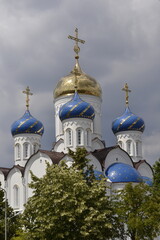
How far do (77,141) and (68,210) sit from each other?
568 inches

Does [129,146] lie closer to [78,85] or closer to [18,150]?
[78,85]

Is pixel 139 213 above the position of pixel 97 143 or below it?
below

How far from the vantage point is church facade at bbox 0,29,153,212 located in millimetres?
34088

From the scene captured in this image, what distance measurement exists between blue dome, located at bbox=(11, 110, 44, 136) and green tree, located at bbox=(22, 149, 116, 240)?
55.5 ft

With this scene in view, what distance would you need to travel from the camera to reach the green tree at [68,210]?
20494 millimetres

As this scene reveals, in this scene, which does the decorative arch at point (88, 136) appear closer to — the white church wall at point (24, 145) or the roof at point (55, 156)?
the roof at point (55, 156)

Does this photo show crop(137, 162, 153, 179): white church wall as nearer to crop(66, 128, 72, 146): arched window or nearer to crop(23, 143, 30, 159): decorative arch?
crop(66, 128, 72, 146): arched window

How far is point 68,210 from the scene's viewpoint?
67.9 ft

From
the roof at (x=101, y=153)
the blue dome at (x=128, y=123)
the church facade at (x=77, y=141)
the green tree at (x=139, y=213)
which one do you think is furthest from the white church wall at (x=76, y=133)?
the green tree at (x=139, y=213)

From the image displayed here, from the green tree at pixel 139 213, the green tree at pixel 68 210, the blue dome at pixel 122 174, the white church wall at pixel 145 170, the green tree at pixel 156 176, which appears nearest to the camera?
the green tree at pixel 68 210

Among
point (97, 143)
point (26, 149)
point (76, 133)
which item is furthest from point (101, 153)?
point (26, 149)

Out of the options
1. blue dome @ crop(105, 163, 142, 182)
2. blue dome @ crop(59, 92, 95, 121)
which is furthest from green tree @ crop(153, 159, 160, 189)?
blue dome @ crop(59, 92, 95, 121)

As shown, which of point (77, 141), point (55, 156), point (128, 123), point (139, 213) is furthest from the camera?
point (128, 123)

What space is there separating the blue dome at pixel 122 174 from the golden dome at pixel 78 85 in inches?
337
